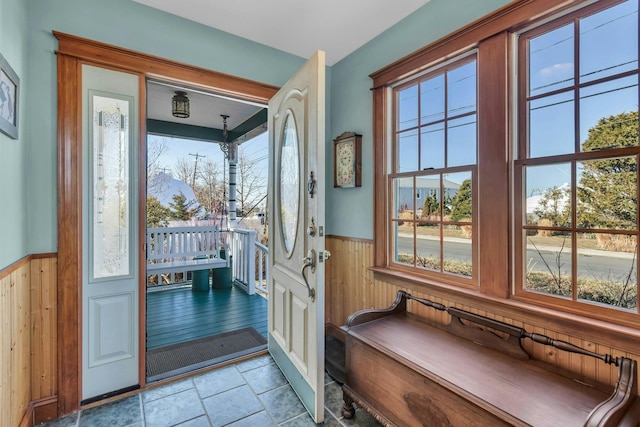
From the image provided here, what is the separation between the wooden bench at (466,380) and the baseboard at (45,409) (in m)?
1.87

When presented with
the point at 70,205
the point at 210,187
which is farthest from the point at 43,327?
the point at 210,187

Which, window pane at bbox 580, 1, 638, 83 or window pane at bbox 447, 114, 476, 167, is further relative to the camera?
window pane at bbox 447, 114, 476, 167

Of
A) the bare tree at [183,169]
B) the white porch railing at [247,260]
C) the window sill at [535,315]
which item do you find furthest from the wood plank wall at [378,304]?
the bare tree at [183,169]

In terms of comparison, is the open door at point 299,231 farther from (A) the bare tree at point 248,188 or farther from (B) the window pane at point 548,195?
(A) the bare tree at point 248,188

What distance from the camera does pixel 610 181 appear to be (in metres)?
1.44

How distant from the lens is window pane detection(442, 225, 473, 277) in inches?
79.0

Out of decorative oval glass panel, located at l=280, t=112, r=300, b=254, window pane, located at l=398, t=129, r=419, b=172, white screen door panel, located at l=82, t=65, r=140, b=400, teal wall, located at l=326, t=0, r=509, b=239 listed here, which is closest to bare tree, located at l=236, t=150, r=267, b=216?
teal wall, located at l=326, t=0, r=509, b=239

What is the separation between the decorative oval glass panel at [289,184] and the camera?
219 cm

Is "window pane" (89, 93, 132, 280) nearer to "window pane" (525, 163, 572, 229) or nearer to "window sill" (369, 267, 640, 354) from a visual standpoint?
"window sill" (369, 267, 640, 354)

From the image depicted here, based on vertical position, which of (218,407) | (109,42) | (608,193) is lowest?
(218,407)

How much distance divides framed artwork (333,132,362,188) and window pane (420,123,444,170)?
63cm

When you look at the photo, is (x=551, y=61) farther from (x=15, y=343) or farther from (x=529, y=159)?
(x=15, y=343)

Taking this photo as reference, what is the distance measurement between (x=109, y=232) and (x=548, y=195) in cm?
285

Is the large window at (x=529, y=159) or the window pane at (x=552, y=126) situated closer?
the large window at (x=529, y=159)
